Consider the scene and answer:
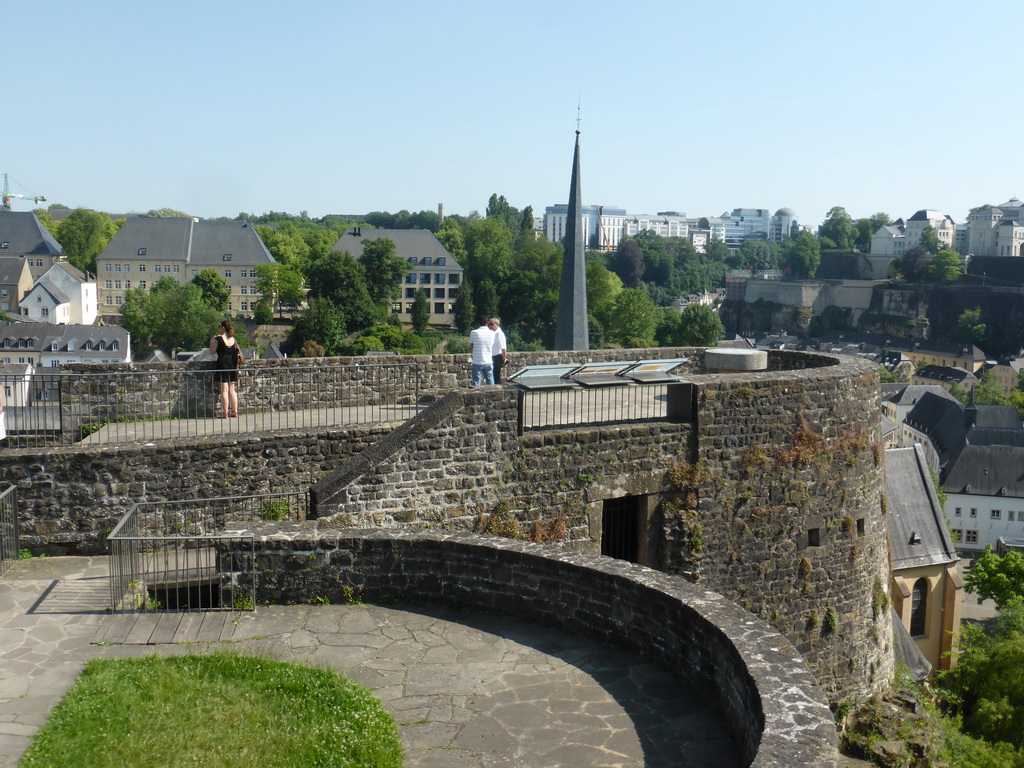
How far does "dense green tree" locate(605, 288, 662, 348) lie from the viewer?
101 metres

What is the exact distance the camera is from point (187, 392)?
12750mm

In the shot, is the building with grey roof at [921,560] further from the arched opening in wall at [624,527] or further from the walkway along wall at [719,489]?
the arched opening in wall at [624,527]

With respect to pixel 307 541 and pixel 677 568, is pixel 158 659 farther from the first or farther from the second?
pixel 677 568

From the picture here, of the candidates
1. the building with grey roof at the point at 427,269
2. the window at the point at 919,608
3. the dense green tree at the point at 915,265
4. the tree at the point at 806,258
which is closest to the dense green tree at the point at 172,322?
the building with grey roof at the point at 427,269

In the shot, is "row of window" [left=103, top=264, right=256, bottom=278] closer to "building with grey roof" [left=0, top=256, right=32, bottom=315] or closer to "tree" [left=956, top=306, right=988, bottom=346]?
"building with grey roof" [left=0, top=256, right=32, bottom=315]

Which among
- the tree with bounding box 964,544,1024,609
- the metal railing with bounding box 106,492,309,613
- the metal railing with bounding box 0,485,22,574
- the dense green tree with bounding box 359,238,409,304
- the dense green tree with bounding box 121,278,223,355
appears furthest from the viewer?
the dense green tree with bounding box 359,238,409,304

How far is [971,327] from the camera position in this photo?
139 m

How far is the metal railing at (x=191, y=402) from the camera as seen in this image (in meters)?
11.6

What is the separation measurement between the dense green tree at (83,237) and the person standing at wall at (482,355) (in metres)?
135

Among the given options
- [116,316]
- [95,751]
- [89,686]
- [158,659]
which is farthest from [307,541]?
[116,316]

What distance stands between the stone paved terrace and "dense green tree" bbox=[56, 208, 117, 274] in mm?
139426

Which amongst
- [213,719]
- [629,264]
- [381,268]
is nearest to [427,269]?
[381,268]

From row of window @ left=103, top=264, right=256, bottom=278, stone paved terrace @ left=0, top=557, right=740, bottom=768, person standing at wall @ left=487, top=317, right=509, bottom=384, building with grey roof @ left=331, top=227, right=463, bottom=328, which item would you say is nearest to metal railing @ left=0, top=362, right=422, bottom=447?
person standing at wall @ left=487, top=317, right=509, bottom=384

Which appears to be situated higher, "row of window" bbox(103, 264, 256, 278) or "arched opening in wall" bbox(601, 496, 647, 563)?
"row of window" bbox(103, 264, 256, 278)
